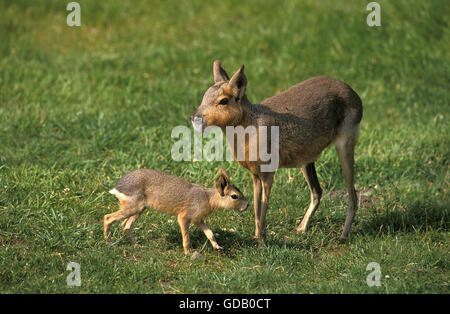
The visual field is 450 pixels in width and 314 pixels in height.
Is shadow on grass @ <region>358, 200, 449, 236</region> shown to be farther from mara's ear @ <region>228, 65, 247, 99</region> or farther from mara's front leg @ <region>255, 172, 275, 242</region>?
mara's ear @ <region>228, 65, 247, 99</region>

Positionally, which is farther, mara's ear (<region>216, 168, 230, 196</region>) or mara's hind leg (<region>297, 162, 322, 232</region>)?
mara's hind leg (<region>297, 162, 322, 232</region>)

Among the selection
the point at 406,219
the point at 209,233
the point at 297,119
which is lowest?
the point at 406,219

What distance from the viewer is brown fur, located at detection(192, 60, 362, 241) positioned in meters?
5.53

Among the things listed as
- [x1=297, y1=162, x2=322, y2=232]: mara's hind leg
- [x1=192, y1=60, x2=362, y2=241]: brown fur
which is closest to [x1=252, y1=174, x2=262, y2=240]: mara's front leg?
[x1=192, y1=60, x2=362, y2=241]: brown fur

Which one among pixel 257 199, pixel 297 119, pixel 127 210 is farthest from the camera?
pixel 257 199

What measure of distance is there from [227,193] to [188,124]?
263 centimetres

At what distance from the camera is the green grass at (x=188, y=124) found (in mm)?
5480

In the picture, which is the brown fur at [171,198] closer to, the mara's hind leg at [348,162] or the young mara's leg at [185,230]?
the young mara's leg at [185,230]

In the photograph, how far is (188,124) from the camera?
27.1 feet

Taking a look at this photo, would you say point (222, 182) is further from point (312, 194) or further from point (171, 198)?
point (312, 194)

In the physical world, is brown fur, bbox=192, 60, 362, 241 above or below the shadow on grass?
above

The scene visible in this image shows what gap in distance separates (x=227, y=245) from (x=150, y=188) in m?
0.91

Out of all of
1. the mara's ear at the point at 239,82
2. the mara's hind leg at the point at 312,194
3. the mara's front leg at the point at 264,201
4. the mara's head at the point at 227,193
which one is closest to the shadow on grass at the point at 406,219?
the mara's hind leg at the point at 312,194

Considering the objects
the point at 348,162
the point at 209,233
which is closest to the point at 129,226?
the point at 209,233
